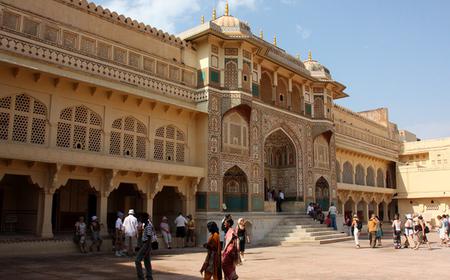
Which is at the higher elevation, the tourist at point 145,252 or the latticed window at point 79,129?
the latticed window at point 79,129

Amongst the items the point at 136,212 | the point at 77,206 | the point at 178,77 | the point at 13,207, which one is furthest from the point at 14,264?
the point at 178,77

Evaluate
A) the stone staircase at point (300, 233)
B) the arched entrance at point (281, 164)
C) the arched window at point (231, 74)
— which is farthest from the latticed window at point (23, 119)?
the arched entrance at point (281, 164)

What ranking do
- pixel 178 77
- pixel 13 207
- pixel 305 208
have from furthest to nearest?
pixel 305 208, pixel 178 77, pixel 13 207

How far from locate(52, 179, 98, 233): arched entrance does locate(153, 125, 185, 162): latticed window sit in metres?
2.98

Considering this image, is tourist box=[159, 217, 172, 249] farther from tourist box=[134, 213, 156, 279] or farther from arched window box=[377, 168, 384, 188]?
arched window box=[377, 168, 384, 188]

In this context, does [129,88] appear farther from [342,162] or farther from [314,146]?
[342,162]

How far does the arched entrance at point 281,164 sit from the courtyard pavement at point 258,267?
10.0m

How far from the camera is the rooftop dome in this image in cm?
2552

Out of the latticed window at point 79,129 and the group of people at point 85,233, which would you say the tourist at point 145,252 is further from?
the latticed window at point 79,129

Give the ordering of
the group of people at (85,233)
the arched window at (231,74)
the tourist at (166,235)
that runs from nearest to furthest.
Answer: the group of people at (85,233), the tourist at (166,235), the arched window at (231,74)

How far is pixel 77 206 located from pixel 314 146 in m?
13.3

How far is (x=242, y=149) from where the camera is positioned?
2002 cm

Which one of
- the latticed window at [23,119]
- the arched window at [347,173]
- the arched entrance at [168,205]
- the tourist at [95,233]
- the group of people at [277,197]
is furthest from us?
the arched window at [347,173]

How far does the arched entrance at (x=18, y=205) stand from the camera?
1462cm
